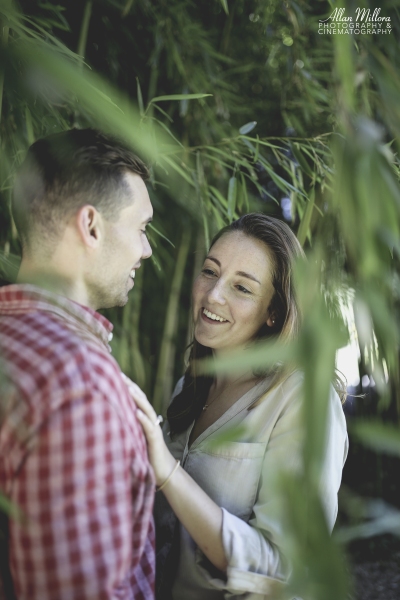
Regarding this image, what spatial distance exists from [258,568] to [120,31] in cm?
162

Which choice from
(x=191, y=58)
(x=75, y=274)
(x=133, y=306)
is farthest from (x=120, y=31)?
(x=75, y=274)

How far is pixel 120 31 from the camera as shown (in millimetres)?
1902

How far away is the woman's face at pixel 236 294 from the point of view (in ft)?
4.56

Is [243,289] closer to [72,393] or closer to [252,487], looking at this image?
[252,487]

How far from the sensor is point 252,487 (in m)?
1.16

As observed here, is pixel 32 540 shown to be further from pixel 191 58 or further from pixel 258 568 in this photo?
pixel 191 58

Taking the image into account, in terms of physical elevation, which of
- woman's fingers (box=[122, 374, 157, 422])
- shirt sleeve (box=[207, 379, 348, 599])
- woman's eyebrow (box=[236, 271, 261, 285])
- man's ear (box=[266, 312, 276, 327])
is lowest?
shirt sleeve (box=[207, 379, 348, 599])

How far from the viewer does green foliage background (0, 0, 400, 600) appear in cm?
66

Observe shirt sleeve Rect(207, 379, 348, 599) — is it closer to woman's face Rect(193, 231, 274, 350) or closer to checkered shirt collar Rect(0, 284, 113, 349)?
woman's face Rect(193, 231, 274, 350)

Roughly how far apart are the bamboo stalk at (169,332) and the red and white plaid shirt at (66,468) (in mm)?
1439

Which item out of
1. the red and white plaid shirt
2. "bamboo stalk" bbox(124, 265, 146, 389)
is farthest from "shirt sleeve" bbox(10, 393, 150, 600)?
"bamboo stalk" bbox(124, 265, 146, 389)

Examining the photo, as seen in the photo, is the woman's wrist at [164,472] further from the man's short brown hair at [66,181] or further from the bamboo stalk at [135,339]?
the bamboo stalk at [135,339]
